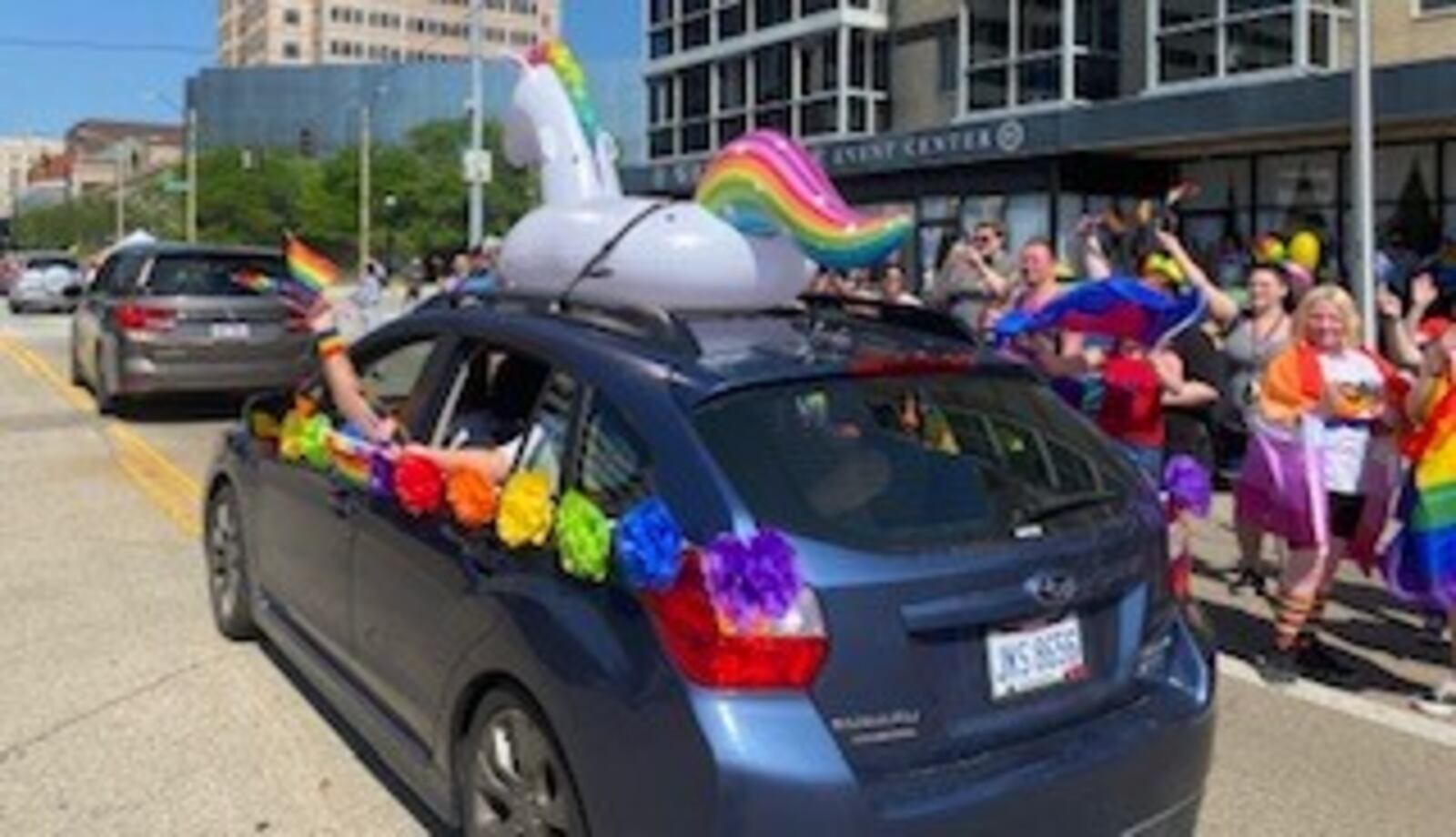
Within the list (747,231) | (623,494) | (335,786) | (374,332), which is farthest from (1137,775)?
(374,332)

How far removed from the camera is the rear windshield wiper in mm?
3719

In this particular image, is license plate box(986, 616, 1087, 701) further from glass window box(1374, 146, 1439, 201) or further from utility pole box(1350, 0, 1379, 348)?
glass window box(1374, 146, 1439, 201)

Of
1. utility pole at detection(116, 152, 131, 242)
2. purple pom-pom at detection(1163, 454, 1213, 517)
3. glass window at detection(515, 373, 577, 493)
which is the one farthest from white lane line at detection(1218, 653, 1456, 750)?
utility pole at detection(116, 152, 131, 242)

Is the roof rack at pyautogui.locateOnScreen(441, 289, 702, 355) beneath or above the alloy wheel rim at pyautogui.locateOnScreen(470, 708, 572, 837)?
above

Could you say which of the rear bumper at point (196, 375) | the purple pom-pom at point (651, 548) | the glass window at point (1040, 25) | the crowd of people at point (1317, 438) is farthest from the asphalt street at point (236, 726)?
the glass window at point (1040, 25)

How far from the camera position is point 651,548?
338 cm

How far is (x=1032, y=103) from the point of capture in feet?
94.8

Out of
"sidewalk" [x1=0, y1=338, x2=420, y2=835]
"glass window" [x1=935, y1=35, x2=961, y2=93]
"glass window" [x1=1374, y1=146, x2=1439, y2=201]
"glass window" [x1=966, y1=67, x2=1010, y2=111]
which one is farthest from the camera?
"glass window" [x1=935, y1=35, x2=961, y2=93]

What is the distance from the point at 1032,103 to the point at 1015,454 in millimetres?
26013

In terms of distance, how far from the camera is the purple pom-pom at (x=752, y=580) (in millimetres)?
3271

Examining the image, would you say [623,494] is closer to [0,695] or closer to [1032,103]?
[0,695]

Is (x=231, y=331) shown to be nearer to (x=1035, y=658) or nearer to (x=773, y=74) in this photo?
(x=1035, y=658)

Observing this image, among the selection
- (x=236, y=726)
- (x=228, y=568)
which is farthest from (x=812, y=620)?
(x=228, y=568)

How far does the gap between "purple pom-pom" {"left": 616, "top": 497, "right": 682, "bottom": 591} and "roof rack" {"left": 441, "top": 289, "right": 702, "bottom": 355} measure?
56 cm
